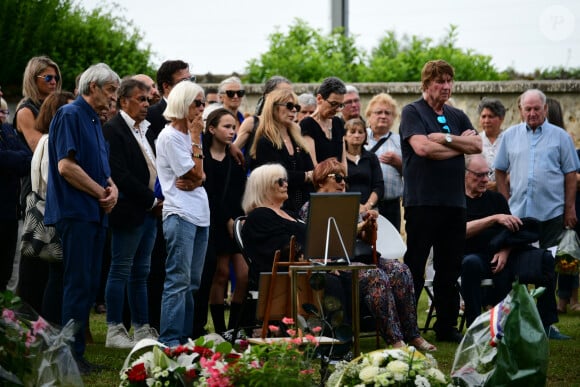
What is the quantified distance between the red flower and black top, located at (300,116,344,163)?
4.55m

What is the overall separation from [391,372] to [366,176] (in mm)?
4976

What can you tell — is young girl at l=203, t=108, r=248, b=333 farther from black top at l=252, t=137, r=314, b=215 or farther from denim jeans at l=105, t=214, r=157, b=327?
denim jeans at l=105, t=214, r=157, b=327

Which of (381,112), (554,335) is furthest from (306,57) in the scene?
(554,335)

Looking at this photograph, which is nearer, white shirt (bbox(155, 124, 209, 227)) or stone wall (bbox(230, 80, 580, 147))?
white shirt (bbox(155, 124, 209, 227))

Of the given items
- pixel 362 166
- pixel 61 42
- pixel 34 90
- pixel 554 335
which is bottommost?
pixel 554 335

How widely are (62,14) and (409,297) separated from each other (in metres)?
9.04

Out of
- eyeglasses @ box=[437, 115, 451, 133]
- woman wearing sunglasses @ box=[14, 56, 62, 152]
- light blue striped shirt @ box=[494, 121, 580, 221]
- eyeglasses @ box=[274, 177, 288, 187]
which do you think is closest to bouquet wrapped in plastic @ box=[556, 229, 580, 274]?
light blue striped shirt @ box=[494, 121, 580, 221]

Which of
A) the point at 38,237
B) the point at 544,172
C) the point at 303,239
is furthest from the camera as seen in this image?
the point at 544,172

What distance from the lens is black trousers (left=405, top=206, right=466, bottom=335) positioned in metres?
8.63

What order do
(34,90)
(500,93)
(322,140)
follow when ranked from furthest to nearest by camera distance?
(500,93) < (322,140) < (34,90)

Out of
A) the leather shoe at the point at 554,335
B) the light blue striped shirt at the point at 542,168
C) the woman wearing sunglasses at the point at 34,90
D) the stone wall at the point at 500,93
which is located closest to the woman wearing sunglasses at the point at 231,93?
the woman wearing sunglasses at the point at 34,90

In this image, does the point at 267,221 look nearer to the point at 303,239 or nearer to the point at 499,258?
the point at 303,239

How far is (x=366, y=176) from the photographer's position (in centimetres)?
978

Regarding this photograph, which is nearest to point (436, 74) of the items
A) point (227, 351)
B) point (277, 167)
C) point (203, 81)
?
point (277, 167)
